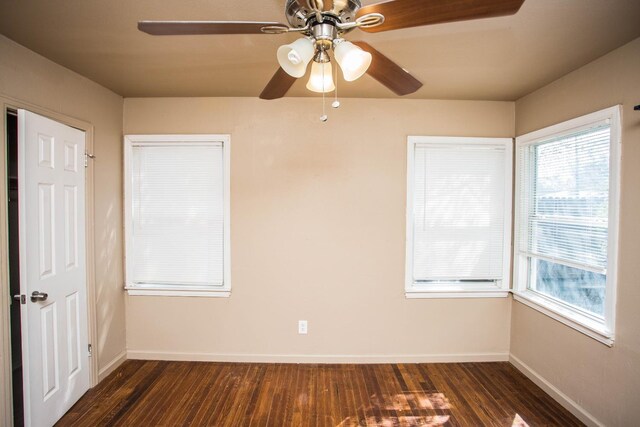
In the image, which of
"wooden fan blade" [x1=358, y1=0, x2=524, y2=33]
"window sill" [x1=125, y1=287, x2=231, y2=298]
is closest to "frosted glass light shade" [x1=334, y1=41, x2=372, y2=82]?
"wooden fan blade" [x1=358, y1=0, x2=524, y2=33]

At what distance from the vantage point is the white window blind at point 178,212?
113 inches

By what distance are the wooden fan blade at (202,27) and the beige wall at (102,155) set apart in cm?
158

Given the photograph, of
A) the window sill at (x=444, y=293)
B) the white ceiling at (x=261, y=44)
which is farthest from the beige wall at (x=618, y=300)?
the window sill at (x=444, y=293)

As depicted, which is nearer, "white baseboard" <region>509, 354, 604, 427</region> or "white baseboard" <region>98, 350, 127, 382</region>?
"white baseboard" <region>509, 354, 604, 427</region>

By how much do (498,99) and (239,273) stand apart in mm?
2973

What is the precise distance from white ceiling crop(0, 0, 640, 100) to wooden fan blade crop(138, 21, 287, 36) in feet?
1.65

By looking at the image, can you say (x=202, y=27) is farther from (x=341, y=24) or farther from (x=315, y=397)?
(x=315, y=397)

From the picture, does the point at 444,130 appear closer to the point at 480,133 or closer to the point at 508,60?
the point at 480,133

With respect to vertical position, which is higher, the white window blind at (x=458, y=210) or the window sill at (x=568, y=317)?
the white window blind at (x=458, y=210)

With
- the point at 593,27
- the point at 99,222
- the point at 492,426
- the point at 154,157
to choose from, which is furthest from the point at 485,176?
the point at 99,222

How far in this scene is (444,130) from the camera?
9.43 ft

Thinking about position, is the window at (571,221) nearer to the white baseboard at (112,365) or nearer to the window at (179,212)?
the window at (179,212)

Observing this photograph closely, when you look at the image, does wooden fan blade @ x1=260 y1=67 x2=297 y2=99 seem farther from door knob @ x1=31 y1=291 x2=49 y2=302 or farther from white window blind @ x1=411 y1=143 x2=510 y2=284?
door knob @ x1=31 y1=291 x2=49 y2=302

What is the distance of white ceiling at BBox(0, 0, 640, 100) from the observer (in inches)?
60.7
